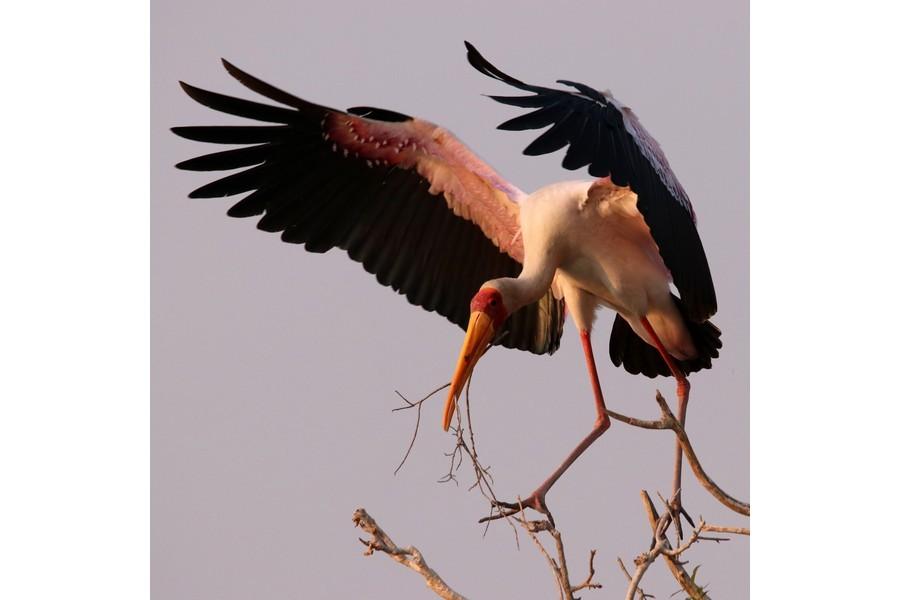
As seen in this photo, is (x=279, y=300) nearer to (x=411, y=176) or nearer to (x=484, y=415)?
(x=411, y=176)

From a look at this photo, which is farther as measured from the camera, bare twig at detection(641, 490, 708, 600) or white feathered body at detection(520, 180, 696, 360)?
white feathered body at detection(520, 180, 696, 360)

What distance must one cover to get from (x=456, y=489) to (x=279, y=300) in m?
0.89

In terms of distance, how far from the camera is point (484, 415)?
3.92m

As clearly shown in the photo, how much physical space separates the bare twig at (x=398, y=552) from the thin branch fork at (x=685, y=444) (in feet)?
1.90

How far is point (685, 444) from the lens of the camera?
3297 millimetres

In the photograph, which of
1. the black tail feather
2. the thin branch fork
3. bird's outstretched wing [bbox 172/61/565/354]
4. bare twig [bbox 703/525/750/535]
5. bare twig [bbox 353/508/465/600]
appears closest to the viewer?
the thin branch fork

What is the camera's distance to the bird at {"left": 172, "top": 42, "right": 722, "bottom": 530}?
12.8ft

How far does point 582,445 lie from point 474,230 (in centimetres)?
77

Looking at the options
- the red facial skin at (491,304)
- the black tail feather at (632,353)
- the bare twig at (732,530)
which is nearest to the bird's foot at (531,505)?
the red facial skin at (491,304)

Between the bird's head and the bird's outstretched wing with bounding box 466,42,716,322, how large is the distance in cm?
51

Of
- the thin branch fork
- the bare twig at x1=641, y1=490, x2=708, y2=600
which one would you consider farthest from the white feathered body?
the bare twig at x1=641, y1=490, x2=708, y2=600

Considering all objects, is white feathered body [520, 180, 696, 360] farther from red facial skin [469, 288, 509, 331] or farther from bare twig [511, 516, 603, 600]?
bare twig [511, 516, 603, 600]
